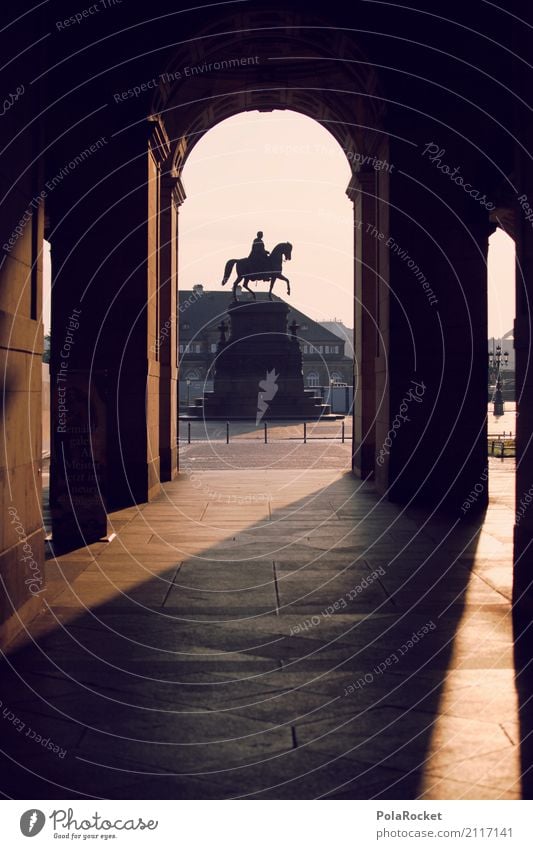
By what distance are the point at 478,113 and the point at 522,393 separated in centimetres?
753

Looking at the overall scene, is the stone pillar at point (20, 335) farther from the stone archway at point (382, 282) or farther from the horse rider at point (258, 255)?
the horse rider at point (258, 255)

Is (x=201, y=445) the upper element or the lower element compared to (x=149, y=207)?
lower

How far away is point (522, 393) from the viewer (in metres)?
6.98

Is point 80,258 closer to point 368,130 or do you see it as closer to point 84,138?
point 84,138

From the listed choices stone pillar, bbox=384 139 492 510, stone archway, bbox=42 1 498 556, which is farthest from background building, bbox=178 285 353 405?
stone pillar, bbox=384 139 492 510

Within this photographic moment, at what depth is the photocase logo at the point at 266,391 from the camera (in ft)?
172

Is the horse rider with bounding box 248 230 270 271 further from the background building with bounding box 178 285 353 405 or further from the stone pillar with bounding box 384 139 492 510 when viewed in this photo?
the stone pillar with bounding box 384 139 492 510

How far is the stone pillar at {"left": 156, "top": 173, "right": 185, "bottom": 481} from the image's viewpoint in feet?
56.3

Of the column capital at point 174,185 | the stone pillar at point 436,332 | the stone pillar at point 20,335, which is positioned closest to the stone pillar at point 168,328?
the column capital at point 174,185
